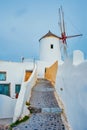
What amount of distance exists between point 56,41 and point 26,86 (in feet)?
65.1

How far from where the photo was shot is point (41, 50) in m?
33.8

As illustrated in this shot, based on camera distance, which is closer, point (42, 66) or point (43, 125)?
point (43, 125)

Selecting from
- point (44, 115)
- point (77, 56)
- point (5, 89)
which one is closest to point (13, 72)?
point (5, 89)

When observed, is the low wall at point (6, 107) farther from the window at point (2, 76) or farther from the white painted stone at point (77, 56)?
the white painted stone at point (77, 56)

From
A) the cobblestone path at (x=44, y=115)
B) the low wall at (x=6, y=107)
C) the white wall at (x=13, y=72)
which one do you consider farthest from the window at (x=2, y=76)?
the cobblestone path at (x=44, y=115)

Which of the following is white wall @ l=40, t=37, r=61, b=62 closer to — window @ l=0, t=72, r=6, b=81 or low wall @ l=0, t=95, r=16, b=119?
window @ l=0, t=72, r=6, b=81

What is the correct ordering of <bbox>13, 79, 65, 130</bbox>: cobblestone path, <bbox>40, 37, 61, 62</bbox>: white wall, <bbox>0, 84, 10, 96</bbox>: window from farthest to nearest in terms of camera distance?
1. <bbox>40, 37, 61, 62</bbox>: white wall
2. <bbox>0, 84, 10, 96</bbox>: window
3. <bbox>13, 79, 65, 130</bbox>: cobblestone path

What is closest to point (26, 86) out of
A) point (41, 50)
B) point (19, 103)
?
point (19, 103)

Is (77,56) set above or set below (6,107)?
above

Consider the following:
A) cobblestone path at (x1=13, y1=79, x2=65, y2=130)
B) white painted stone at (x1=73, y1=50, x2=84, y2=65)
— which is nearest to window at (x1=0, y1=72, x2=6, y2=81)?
cobblestone path at (x1=13, y1=79, x2=65, y2=130)

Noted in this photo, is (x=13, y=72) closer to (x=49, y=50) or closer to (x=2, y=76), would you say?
(x=2, y=76)

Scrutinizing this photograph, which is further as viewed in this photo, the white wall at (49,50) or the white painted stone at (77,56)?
the white wall at (49,50)

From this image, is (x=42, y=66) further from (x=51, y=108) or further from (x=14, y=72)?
(x=51, y=108)

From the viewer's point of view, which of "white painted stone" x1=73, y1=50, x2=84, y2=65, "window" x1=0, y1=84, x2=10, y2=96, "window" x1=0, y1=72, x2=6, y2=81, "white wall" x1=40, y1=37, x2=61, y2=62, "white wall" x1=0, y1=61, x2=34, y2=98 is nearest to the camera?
"white painted stone" x1=73, y1=50, x2=84, y2=65
